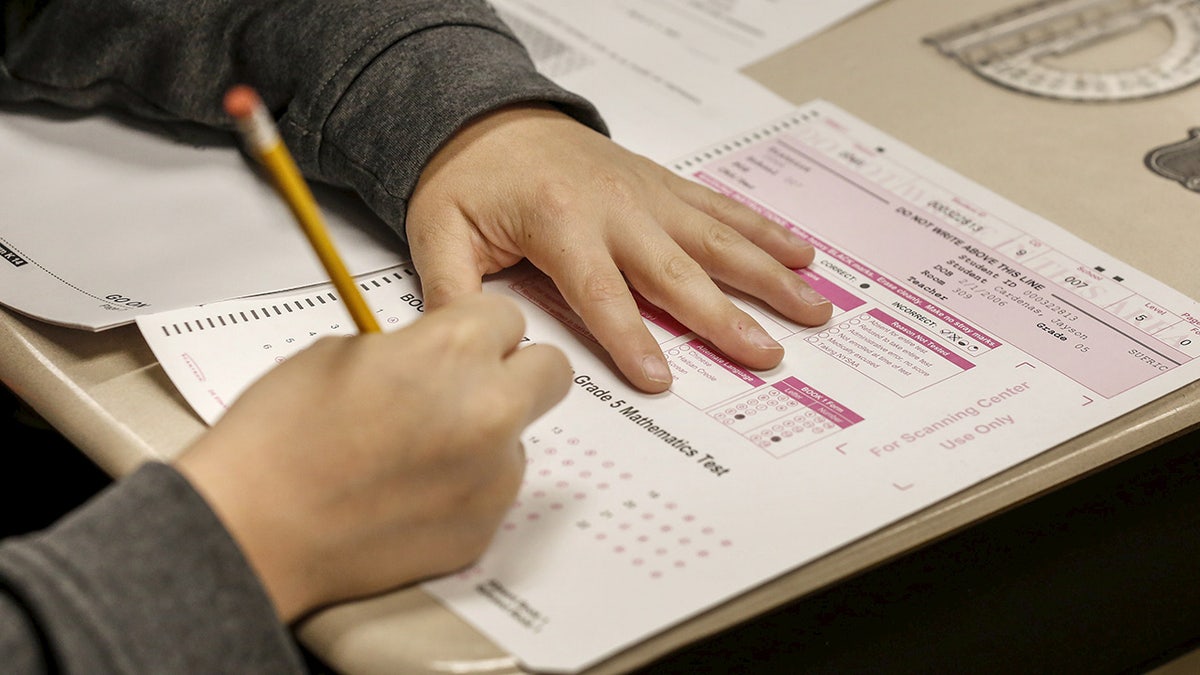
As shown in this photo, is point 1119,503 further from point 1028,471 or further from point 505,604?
point 505,604

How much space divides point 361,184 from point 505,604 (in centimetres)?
33

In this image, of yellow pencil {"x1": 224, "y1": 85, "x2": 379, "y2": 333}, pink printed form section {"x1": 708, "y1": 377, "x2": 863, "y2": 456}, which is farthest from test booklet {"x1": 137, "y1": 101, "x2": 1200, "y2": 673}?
yellow pencil {"x1": 224, "y1": 85, "x2": 379, "y2": 333}

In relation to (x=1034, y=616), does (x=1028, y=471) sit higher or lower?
higher

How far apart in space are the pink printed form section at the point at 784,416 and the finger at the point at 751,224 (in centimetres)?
11

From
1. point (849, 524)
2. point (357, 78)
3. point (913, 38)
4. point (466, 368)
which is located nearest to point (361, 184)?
point (357, 78)

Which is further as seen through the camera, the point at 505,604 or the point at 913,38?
the point at 913,38

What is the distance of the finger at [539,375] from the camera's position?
0.51 metres

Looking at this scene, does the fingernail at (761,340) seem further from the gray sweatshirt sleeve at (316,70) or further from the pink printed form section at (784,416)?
the gray sweatshirt sleeve at (316,70)

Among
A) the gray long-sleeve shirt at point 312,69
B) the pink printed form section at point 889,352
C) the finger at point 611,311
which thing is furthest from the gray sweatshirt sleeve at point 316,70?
the pink printed form section at point 889,352

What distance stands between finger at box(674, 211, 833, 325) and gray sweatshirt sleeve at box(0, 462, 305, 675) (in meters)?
0.32

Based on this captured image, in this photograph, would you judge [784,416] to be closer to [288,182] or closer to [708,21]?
[288,182]

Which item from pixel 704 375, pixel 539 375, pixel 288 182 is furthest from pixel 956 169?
pixel 288 182

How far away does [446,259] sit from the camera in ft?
2.17

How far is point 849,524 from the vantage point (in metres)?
0.52
